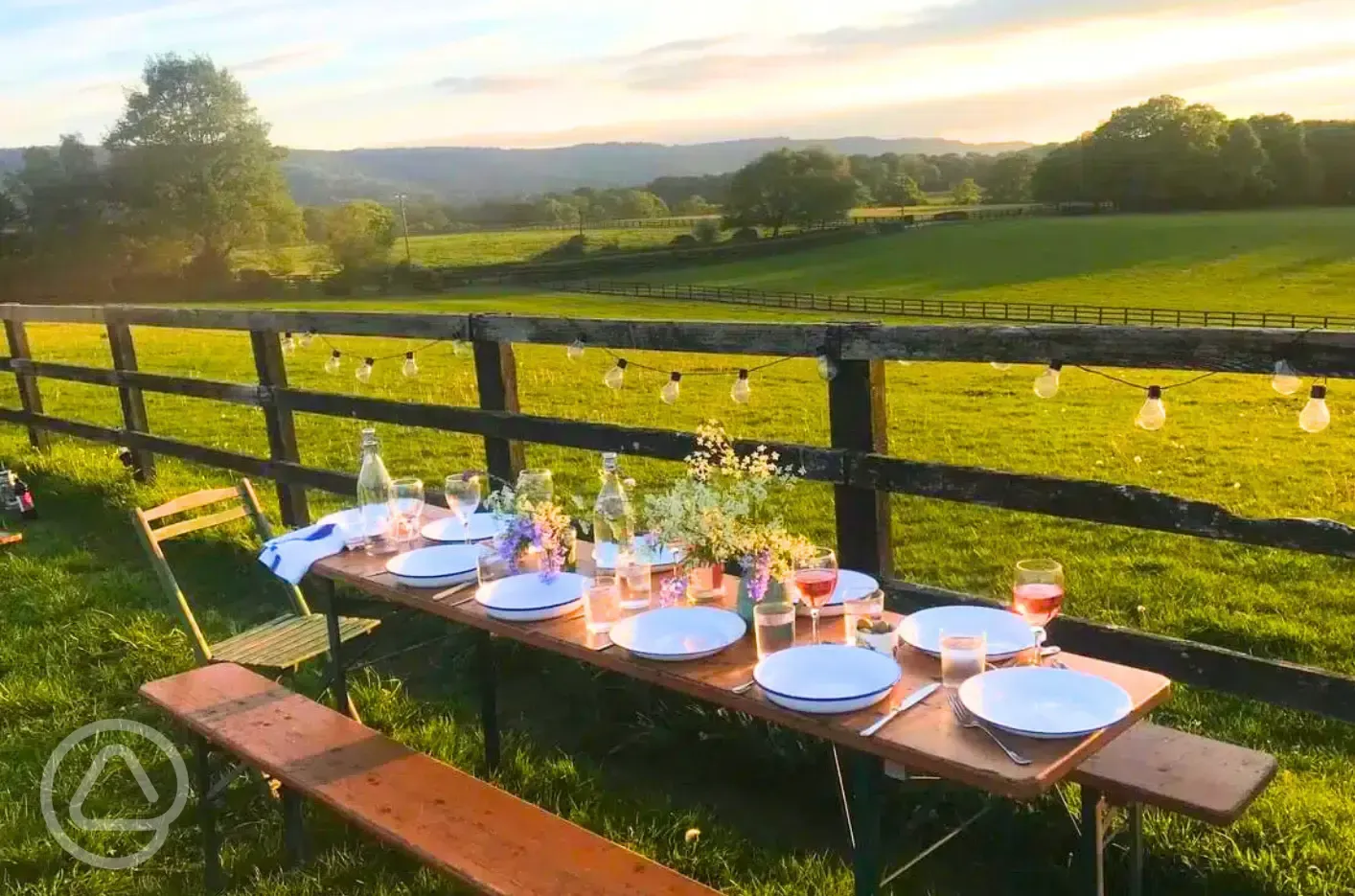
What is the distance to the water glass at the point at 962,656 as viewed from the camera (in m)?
2.46

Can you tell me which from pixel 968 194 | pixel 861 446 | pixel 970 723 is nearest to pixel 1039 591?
pixel 970 723

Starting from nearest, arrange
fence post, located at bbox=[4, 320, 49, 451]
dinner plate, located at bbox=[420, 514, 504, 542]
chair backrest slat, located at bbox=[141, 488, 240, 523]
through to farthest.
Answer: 1. dinner plate, located at bbox=[420, 514, 504, 542]
2. chair backrest slat, located at bbox=[141, 488, 240, 523]
3. fence post, located at bbox=[4, 320, 49, 451]

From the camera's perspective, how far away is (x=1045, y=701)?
235 cm

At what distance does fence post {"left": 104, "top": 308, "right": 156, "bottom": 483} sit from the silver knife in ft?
23.7

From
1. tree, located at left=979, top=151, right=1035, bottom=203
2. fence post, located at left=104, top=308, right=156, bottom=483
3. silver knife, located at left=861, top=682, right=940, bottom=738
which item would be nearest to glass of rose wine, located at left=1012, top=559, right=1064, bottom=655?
silver knife, located at left=861, top=682, right=940, bottom=738

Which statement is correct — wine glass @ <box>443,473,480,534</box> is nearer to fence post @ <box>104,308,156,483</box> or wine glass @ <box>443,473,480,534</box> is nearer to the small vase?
the small vase

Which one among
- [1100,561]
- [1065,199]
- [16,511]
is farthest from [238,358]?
[1065,199]

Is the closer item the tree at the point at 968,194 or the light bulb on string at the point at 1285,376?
the light bulb on string at the point at 1285,376

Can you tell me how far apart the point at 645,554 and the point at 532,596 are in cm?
35

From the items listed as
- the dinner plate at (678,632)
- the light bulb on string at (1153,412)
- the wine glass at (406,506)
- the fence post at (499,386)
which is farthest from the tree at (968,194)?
the dinner plate at (678,632)

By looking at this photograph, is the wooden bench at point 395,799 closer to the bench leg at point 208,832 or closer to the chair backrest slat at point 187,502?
the bench leg at point 208,832

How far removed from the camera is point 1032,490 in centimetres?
351

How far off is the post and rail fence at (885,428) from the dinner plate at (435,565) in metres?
1.07

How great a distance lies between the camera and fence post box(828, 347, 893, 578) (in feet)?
13.1
